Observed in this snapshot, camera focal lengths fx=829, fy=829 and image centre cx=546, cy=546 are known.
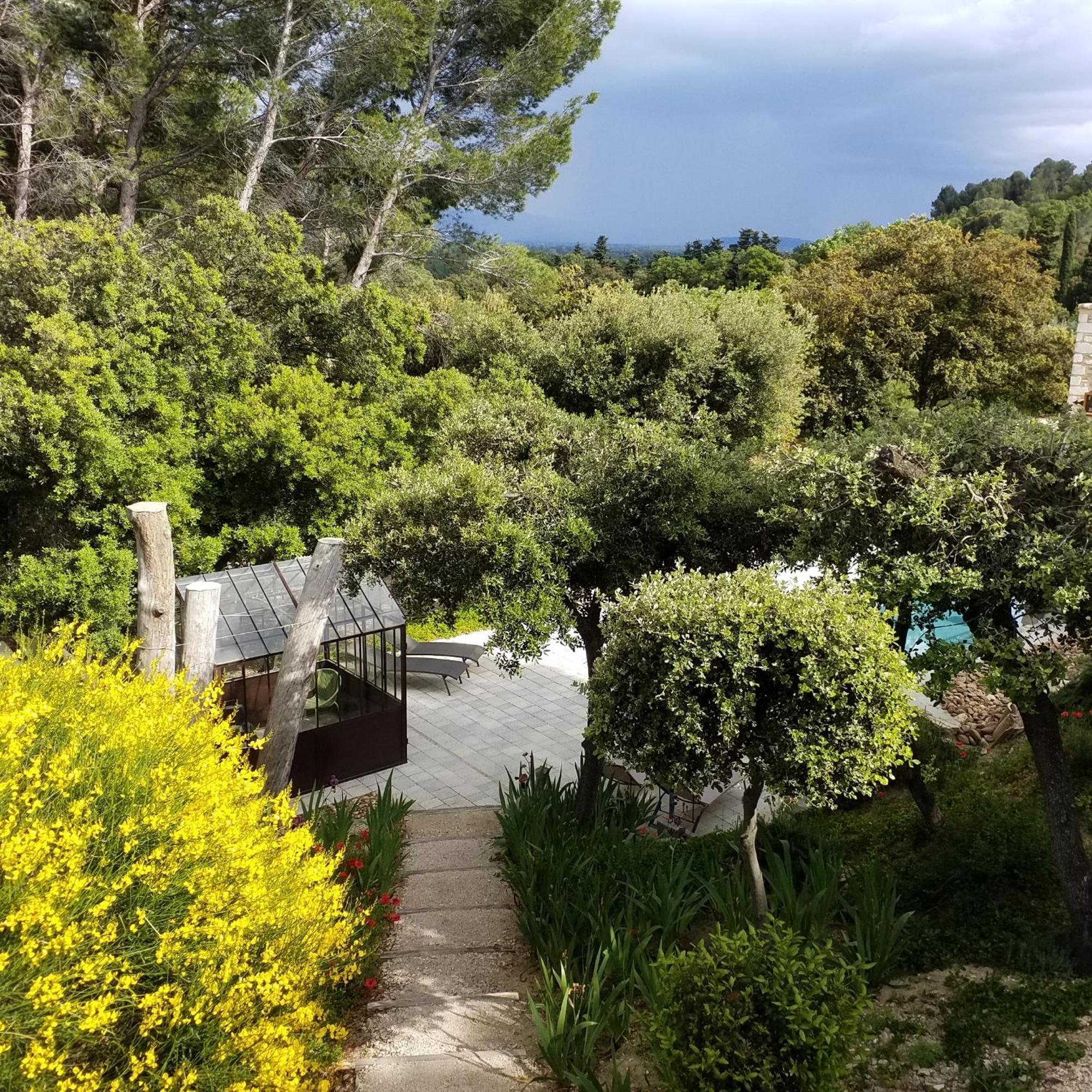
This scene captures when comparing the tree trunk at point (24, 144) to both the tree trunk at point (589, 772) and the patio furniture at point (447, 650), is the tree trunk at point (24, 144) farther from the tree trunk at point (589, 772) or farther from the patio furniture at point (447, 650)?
the tree trunk at point (589, 772)

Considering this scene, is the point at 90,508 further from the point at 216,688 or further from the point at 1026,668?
the point at 1026,668

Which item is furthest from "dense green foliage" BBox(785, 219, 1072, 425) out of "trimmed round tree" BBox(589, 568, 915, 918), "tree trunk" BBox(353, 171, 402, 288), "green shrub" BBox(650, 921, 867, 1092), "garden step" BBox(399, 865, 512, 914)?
"green shrub" BBox(650, 921, 867, 1092)

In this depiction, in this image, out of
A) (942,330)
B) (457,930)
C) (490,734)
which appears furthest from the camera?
(942,330)

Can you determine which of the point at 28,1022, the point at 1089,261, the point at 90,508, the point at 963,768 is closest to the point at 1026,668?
the point at 963,768

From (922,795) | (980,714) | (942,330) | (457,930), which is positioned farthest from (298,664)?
(942,330)

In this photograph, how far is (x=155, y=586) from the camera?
8359 millimetres

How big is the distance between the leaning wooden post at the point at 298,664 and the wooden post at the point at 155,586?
1139mm

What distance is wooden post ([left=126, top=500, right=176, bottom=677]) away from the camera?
27.0ft

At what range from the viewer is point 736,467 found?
782 cm

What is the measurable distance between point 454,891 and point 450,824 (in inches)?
60.7

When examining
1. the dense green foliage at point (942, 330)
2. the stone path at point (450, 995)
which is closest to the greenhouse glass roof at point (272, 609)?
the stone path at point (450, 995)

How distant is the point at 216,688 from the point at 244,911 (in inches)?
65.4

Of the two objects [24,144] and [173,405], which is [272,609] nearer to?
[173,405]

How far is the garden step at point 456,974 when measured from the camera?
5809 mm
